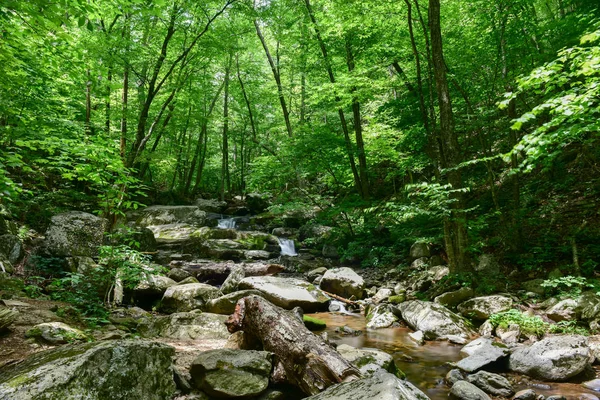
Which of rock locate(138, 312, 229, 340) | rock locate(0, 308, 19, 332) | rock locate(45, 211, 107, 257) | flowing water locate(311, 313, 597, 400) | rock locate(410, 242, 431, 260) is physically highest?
rock locate(45, 211, 107, 257)

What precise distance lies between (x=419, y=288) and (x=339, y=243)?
18.3ft

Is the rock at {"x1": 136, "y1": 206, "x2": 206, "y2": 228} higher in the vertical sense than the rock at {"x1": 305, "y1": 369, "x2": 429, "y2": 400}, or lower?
higher

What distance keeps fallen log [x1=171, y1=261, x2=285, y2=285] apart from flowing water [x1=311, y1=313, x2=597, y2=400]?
4.15 m

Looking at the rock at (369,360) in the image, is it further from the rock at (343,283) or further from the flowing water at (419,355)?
the rock at (343,283)

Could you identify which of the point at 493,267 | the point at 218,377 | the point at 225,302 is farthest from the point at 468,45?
the point at 218,377

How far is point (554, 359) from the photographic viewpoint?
436 centimetres

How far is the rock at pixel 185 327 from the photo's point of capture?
5488 mm

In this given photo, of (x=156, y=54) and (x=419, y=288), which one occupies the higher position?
(x=156, y=54)

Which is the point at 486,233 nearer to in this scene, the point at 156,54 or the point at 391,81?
the point at 391,81

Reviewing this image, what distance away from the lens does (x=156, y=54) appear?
35.6ft

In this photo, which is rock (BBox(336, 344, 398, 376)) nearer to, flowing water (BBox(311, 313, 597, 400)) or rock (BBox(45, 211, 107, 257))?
flowing water (BBox(311, 313, 597, 400))

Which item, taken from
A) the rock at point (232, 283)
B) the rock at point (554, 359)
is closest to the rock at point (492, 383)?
the rock at point (554, 359)

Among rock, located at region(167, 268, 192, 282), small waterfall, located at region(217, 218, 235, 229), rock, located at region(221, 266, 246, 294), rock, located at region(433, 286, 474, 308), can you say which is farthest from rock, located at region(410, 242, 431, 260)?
small waterfall, located at region(217, 218, 235, 229)

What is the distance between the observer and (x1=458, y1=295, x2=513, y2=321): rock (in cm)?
655
